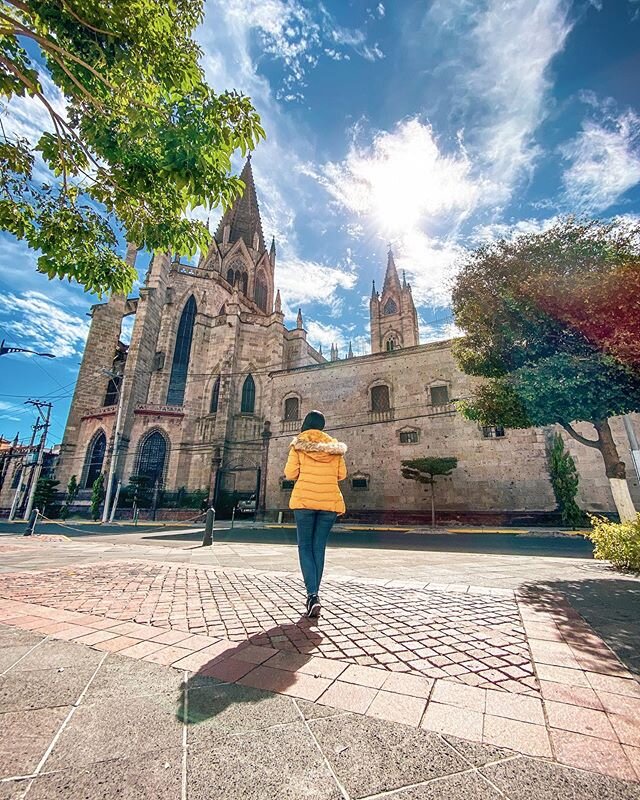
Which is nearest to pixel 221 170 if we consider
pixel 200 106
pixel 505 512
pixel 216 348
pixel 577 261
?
pixel 200 106

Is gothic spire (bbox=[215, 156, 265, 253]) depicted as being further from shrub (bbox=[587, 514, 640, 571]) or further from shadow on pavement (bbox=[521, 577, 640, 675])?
shadow on pavement (bbox=[521, 577, 640, 675])

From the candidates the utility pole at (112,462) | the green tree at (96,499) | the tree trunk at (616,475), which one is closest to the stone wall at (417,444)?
the tree trunk at (616,475)

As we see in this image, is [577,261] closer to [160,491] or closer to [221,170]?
[221,170]

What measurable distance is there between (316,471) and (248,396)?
24.4 metres

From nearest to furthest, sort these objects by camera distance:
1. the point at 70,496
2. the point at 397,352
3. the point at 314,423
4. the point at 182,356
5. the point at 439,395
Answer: the point at 314,423
the point at 439,395
the point at 397,352
the point at 70,496
the point at 182,356

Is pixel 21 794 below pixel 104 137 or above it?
below

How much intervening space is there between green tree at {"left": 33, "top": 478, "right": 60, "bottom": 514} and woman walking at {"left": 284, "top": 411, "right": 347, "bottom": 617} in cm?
2754

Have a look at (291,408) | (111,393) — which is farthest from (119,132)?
(111,393)

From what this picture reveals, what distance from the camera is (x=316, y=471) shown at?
3.22 meters

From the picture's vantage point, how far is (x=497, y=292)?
9047 millimetres

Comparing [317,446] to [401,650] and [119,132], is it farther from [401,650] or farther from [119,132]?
[119,132]

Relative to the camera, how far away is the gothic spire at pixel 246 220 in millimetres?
37938

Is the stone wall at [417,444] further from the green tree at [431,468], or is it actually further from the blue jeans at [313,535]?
the blue jeans at [313,535]

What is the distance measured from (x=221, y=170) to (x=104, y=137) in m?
1.28
